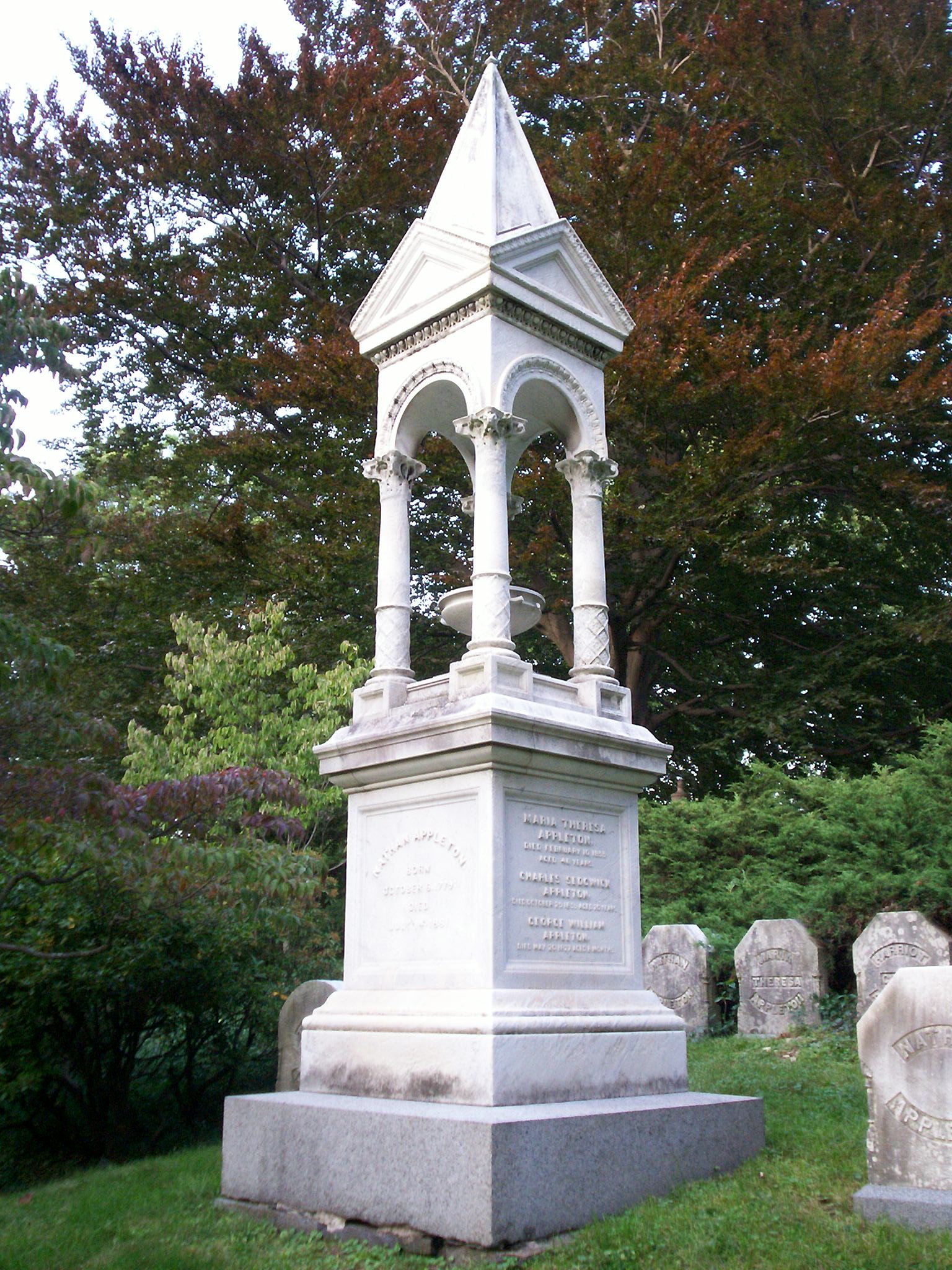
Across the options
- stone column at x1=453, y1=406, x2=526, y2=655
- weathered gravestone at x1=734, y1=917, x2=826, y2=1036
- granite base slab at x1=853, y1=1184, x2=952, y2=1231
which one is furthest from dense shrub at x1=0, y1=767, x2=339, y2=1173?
weathered gravestone at x1=734, y1=917, x2=826, y2=1036

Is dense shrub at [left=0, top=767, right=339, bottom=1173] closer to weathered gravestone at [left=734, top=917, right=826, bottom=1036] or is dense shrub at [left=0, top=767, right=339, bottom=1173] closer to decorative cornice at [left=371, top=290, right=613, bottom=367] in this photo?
decorative cornice at [left=371, top=290, right=613, bottom=367]

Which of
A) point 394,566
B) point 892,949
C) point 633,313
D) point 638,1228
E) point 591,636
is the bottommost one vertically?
point 638,1228

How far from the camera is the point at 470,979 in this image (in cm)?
614

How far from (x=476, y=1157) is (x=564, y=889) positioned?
1864 mm

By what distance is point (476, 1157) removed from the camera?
196 inches

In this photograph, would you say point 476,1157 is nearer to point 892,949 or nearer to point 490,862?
point 490,862

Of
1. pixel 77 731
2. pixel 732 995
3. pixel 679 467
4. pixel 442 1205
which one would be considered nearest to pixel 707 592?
pixel 679 467

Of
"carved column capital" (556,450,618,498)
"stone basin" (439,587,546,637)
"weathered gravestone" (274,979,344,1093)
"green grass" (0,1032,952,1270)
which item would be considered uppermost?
"carved column capital" (556,450,618,498)

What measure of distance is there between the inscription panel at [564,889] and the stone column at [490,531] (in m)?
1.05

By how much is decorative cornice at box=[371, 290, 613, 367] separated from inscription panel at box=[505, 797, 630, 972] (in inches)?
125

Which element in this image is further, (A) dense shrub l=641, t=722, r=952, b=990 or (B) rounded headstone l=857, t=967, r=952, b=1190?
(A) dense shrub l=641, t=722, r=952, b=990

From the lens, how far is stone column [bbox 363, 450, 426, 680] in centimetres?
753

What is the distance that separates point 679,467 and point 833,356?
2.38 metres

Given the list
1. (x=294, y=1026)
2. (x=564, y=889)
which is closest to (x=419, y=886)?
(x=564, y=889)
